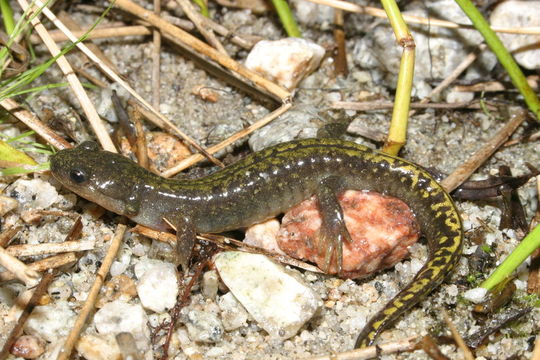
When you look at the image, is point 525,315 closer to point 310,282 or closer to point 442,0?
point 310,282

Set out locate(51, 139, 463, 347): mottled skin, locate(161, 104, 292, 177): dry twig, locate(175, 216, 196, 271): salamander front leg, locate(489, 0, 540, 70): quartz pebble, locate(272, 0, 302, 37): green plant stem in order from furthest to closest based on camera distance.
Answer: locate(272, 0, 302, 37): green plant stem, locate(489, 0, 540, 70): quartz pebble, locate(161, 104, 292, 177): dry twig, locate(51, 139, 463, 347): mottled skin, locate(175, 216, 196, 271): salamander front leg

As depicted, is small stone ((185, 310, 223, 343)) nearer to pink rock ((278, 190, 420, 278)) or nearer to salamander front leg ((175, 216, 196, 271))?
salamander front leg ((175, 216, 196, 271))

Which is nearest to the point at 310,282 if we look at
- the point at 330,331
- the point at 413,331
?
the point at 330,331

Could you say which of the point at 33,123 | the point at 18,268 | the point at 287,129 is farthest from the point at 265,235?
the point at 33,123

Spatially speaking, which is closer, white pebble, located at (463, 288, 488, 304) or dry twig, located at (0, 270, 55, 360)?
dry twig, located at (0, 270, 55, 360)

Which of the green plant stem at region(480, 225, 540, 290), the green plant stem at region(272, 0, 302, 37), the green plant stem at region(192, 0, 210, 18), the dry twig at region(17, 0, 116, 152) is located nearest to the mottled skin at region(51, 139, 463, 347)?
the dry twig at region(17, 0, 116, 152)
